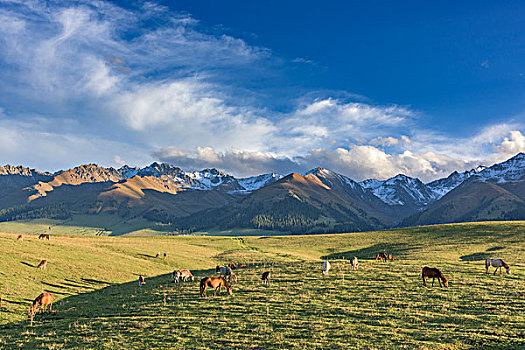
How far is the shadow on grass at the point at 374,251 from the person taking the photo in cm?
7728

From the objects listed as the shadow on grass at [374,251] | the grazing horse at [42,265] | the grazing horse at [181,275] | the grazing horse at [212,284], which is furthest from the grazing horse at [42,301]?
the shadow on grass at [374,251]

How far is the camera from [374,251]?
81.1m

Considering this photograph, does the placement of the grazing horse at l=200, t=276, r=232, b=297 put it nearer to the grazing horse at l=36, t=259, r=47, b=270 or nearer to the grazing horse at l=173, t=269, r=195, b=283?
the grazing horse at l=173, t=269, r=195, b=283

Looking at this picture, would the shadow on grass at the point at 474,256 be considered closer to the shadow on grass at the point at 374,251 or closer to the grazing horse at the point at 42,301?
the shadow on grass at the point at 374,251

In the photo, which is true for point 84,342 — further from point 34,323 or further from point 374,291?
point 374,291

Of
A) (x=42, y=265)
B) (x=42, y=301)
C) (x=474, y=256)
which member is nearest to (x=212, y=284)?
(x=42, y=301)

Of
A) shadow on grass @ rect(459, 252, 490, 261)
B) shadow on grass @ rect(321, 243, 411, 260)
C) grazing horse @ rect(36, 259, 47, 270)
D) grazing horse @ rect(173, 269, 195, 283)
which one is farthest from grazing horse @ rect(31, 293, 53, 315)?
shadow on grass @ rect(459, 252, 490, 261)

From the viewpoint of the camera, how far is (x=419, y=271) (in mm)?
39594

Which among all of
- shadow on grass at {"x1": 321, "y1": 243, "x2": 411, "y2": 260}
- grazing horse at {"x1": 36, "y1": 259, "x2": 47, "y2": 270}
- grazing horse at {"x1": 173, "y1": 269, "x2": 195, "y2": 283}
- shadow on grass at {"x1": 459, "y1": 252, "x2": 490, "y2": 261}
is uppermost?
grazing horse at {"x1": 36, "y1": 259, "x2": 47, "y2": 270}

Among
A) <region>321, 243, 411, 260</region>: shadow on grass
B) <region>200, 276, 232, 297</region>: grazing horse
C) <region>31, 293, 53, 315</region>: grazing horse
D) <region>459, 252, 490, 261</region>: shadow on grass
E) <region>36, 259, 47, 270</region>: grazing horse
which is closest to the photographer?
<region>31, 293, 53, 315</region>: grazing horse

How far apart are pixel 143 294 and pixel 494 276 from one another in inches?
1576

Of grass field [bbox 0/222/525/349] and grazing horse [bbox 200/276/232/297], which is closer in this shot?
grass field [bbox 0/222/525/349]

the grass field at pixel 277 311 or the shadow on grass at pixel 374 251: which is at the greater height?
the grass field at pixel 277 311

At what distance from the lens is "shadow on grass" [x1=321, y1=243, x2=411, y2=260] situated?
77281 millimetres
